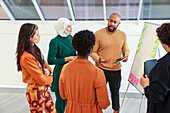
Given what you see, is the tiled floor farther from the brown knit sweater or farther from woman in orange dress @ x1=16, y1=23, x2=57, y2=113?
woman in orange dress @ x1=16, y1=23, x2=57, y2=113

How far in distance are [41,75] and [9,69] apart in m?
3.02

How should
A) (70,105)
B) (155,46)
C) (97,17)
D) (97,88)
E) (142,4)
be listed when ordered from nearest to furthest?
1. (97,88)
2. (70,105)
3. (155,46)
4. (142,4)
5. (97,17)

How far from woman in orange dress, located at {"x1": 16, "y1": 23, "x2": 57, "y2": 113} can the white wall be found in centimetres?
231

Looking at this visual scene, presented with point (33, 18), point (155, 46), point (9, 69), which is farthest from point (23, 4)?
point (155, 46)

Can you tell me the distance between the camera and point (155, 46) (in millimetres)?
2664

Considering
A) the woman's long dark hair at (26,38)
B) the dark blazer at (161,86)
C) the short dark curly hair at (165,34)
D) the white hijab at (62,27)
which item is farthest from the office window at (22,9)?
the dark blazer at (161,86)

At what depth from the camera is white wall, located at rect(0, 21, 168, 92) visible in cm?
451

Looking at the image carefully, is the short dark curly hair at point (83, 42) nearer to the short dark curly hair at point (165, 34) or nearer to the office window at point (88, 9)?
the short dark curly hair at point (165, 34)

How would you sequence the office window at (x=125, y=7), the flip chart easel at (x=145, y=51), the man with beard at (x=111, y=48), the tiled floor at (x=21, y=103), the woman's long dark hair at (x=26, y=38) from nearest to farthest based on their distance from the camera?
the woman's long dark hair at (x=26, y=38) < the flip chart easel at (x=145, y=51) < the man with beard at (x=111, y=48) < the tiled floor at (x=21, y=103) < the office window at (x=125, y=7)

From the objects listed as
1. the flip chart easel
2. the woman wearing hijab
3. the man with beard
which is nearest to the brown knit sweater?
the man with beard

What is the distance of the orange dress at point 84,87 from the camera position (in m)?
1.85

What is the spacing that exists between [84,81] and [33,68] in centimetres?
80

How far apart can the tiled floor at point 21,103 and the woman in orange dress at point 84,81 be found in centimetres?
196

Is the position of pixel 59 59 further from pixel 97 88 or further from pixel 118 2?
pixel 118 2
